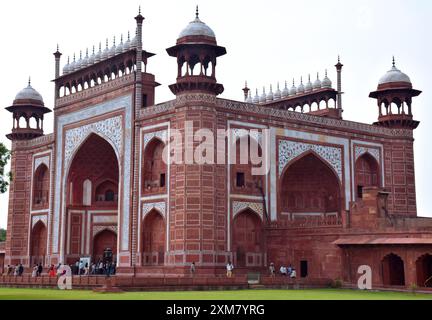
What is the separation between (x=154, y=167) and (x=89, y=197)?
20.1 feet

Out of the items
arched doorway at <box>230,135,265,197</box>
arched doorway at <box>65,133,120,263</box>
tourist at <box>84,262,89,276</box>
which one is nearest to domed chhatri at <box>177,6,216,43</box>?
arched doorway at <box>230,135,265,197</box>

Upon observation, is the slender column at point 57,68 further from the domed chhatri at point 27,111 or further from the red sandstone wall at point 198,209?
the red sandstone wall at point 198,209

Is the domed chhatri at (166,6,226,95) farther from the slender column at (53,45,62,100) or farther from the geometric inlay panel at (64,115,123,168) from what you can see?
the slender column at (53,45,62,100)

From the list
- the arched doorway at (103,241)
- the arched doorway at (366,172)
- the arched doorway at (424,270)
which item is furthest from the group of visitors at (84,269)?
the arched doorway at (424,270)

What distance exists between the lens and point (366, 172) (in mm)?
28516

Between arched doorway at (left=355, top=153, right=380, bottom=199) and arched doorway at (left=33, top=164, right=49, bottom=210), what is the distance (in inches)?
498

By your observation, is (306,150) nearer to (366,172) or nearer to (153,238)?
(366,172)

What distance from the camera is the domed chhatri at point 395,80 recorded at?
28422 mm

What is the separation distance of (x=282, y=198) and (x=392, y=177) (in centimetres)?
475

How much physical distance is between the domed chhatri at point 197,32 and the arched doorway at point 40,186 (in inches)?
415

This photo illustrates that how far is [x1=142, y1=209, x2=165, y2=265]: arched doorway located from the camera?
24.3m
